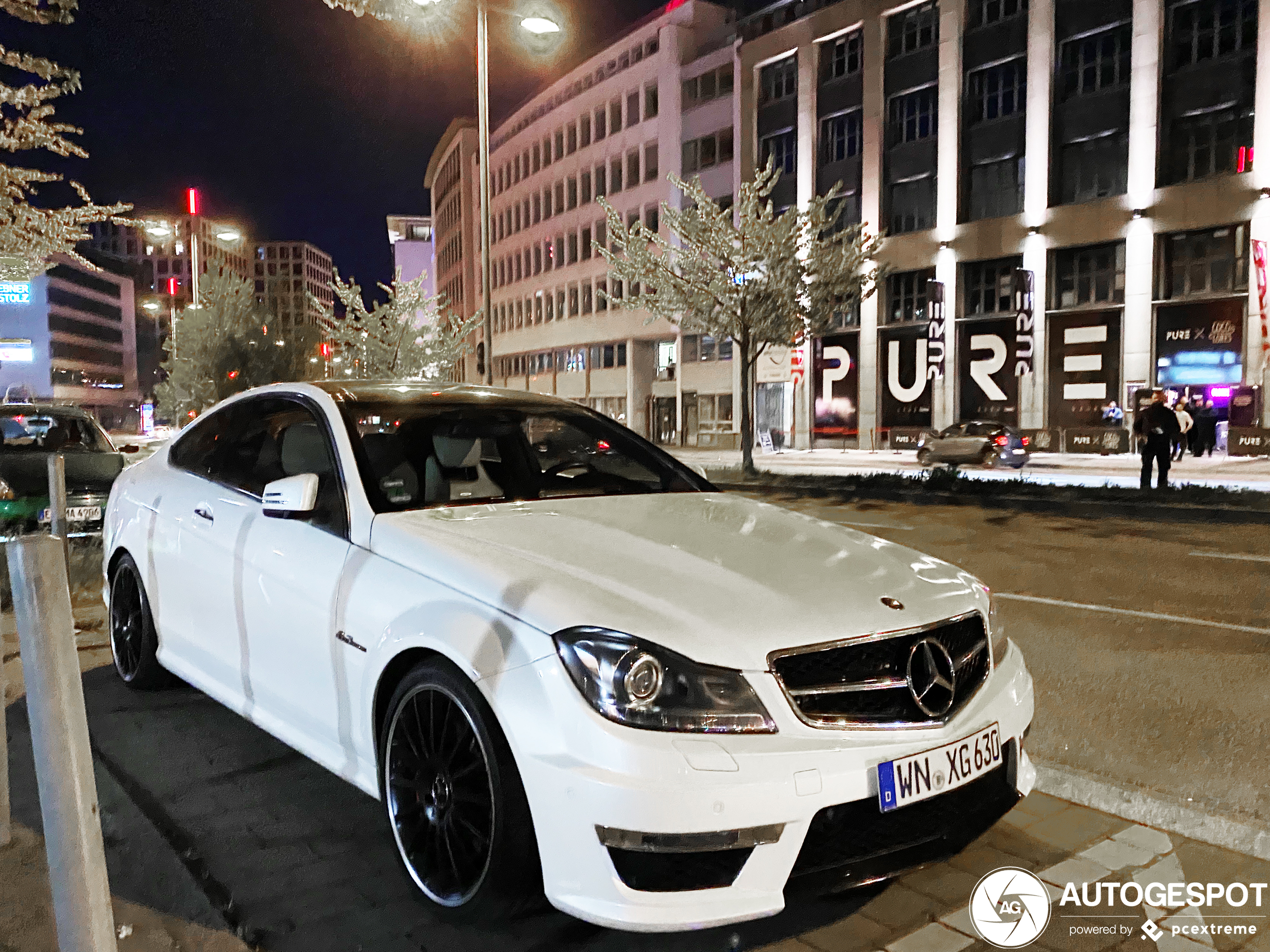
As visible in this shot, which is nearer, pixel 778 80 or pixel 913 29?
pixel 913 29

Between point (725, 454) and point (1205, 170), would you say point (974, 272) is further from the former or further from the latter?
point (725, 454)

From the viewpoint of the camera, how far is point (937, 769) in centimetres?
Answer: 271

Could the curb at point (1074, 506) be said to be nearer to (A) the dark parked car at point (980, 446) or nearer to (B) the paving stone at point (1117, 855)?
(B) the paving stone at point (1117, 855)

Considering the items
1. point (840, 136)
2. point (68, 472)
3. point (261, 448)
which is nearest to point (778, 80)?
point (840, 136)

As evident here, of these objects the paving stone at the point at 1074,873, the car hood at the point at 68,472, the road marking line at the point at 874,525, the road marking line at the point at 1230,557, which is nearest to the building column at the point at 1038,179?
the road marking line at the point at 874,525

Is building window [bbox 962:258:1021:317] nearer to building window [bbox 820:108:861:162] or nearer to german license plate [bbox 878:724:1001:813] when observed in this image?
building window [bbox 820:108:861:162]

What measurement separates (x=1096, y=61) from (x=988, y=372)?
10.7 meters

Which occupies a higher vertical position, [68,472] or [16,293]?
[16,293]

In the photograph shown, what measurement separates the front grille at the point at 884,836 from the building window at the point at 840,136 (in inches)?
1640

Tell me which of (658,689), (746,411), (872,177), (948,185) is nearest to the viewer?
(658,689)

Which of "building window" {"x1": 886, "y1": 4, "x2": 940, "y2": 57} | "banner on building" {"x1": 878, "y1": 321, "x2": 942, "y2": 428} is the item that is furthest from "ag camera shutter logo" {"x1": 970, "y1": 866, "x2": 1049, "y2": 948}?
"building window" {"x1": 886, "y1": 4, "x2": 940, "y2": 57}

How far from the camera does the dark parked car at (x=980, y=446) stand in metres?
29.0

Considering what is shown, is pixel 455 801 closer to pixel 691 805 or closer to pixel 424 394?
pixel 691 805

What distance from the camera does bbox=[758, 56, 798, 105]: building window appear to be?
A: 4438cm
